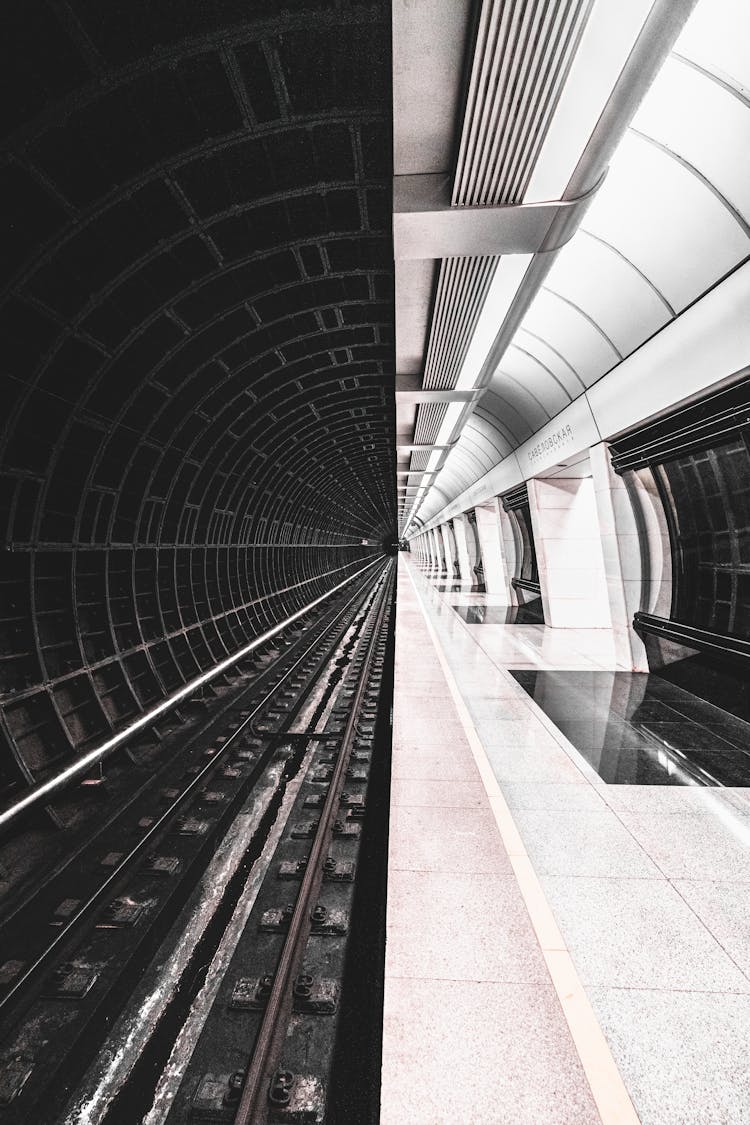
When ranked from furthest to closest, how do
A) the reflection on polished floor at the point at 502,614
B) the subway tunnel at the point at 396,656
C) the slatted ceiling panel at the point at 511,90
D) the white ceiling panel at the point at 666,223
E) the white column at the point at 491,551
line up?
1. the white column at the point at 491,551
2. the reflection on polished floor at the point at 502,614
3. the white ceiling panel at the point at 666,223
4. the subway tunnel at the point at 396,656
5. the slatted ceiling panel at the point at 511,90

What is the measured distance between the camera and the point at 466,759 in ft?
17.0

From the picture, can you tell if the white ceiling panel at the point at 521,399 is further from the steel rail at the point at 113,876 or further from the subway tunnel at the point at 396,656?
the steel rail at the point at 113,876

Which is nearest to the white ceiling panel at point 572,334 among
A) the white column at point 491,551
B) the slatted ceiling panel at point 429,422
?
the slatted ceiling panel at point 429,422

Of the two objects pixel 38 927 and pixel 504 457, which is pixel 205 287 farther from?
pixel 504 457

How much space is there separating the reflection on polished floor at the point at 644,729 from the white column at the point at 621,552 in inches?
24.7

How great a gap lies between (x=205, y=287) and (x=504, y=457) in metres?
9.69

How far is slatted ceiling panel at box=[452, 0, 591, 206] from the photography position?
2.29 metres

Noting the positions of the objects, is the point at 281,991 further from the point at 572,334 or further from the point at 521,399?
the point at 521,399

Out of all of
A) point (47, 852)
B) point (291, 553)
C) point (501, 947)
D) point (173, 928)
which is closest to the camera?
point (501, 947)

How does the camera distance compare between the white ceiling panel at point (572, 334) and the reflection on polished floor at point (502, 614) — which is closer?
the white ceiling panel at point (572, 334)

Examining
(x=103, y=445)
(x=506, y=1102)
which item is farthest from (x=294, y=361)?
(x=506, y=1102)

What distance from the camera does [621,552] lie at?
8.66 m

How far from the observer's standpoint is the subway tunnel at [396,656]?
2516mm

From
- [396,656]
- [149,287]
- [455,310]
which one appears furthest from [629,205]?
[396,656]
